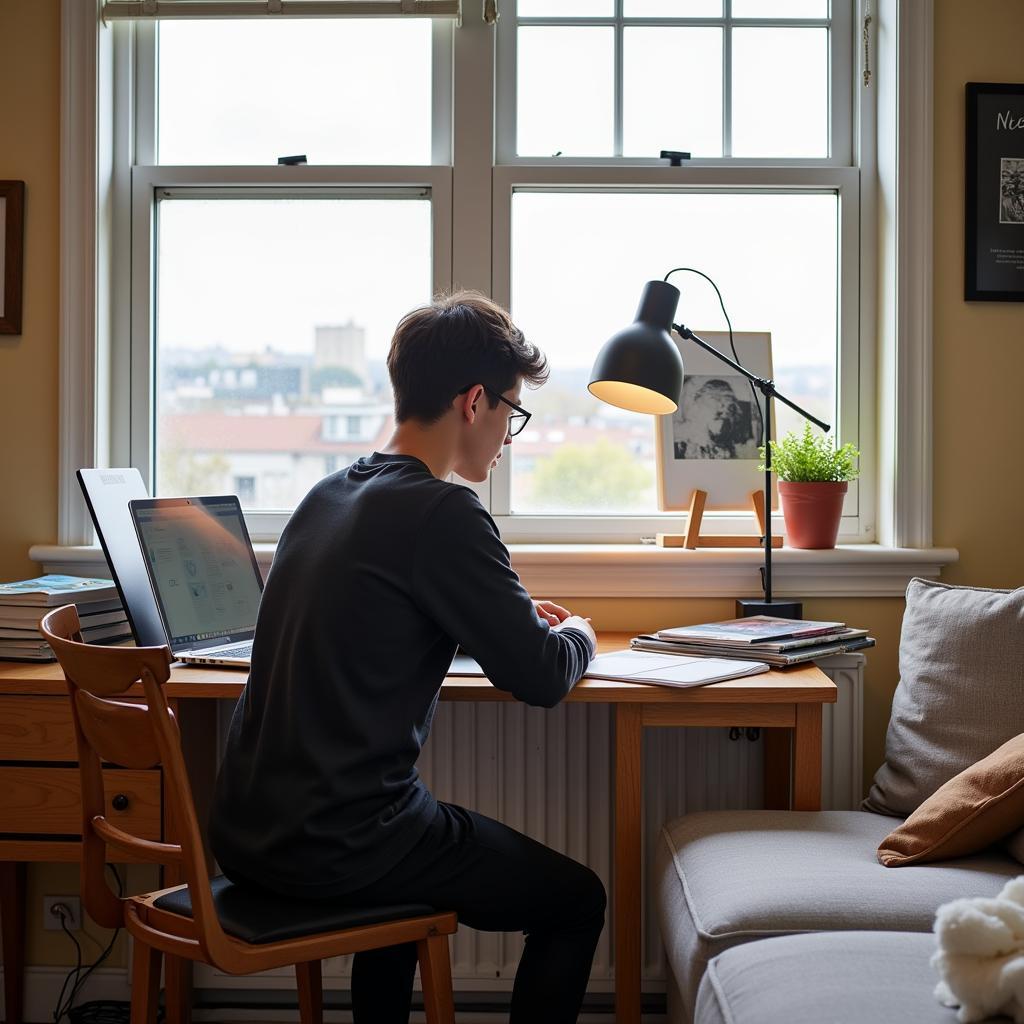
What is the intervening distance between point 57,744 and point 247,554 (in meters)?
0.51

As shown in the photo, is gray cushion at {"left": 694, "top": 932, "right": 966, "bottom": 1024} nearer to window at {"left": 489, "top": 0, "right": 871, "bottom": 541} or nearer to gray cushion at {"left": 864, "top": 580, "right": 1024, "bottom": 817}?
gray cushion at {"left": 864, "top": 580, "right": 1024, "bottom": 817}

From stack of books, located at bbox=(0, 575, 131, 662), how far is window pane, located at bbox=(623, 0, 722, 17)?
1.73 meters

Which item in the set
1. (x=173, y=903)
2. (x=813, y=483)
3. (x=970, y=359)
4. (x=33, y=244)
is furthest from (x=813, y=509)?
(x=33, y=244)

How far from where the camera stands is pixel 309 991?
1698 millimetres

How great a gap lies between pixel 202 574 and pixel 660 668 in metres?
0.89

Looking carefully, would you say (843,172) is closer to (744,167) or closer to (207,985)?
(744,167)

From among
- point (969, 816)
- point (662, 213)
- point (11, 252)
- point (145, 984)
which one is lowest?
point (145, 984)

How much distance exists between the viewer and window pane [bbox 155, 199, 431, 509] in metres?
2.47

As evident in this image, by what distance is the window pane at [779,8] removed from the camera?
2471mm

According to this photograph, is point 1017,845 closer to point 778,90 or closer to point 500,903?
point 500,903

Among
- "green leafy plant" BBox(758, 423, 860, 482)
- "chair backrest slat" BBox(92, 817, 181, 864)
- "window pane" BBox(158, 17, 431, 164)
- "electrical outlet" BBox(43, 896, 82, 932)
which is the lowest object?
"electrical outlet" BBox(43, 896, 82, 932)

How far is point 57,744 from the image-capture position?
74.2 inches

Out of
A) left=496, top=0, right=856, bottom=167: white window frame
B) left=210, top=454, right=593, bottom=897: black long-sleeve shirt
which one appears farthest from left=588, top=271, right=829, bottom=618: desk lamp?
left=210, top=454, right=593, bottom=897: black long-sleeve shirt

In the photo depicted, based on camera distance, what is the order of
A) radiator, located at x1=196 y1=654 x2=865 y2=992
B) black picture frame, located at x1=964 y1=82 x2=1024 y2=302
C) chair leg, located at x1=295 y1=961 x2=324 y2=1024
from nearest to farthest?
chair leg, located at x1=295 y1=961 x2=324 y2=1024 → radiator, located at x1=196 y1=654 x2=865 y2=992 → black picture frame, located at x1=964 y1=82 x2=1024 y2=302
